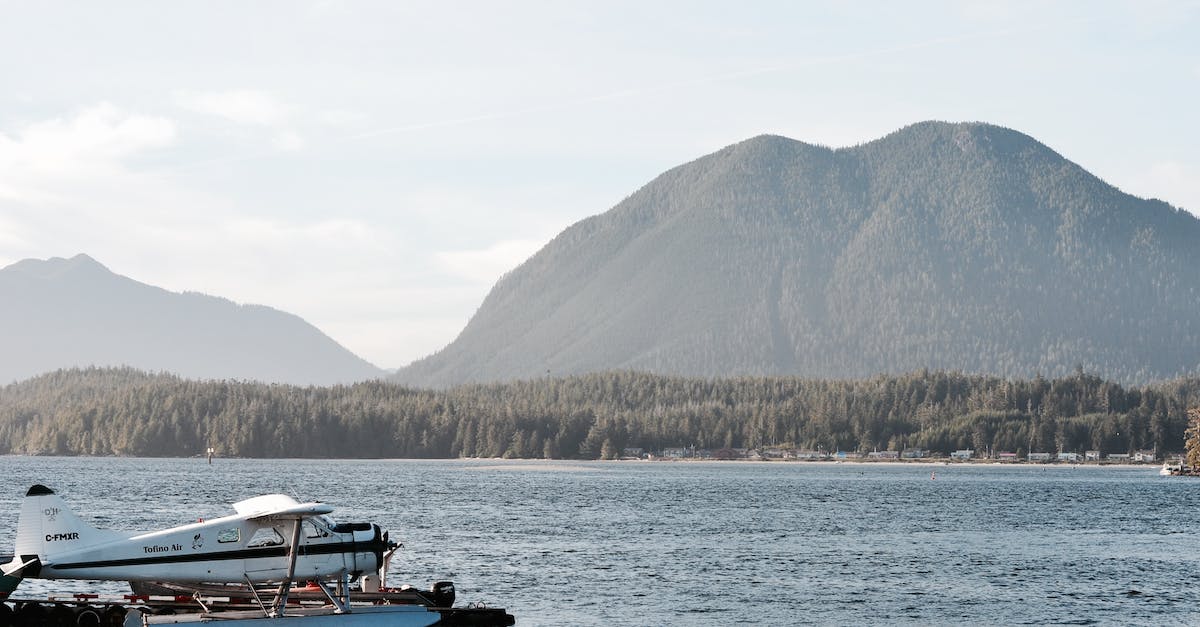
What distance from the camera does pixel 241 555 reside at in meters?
39.8

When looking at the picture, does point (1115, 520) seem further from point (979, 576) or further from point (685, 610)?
point (685, 610)

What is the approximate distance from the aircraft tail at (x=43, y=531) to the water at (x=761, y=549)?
16.2 m

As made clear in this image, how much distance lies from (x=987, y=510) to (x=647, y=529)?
4485 centimetres

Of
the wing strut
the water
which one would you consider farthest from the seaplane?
the water

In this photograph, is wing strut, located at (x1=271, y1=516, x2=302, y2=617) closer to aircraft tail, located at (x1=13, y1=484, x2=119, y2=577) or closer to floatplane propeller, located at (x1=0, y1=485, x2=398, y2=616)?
floatplane propeller, located at (x1=0, y1=485, x2=398, y2=616)

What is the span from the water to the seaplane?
11.1 m

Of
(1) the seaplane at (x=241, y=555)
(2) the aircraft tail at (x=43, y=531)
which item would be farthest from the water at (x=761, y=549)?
(2) the aircraft tail at (x=43, y=531)

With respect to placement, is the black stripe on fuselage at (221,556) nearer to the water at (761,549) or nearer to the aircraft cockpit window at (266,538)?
the aircraft cockpit window at (266,538)

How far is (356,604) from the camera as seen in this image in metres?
40.6

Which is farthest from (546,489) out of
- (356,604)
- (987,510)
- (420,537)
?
(356,604)

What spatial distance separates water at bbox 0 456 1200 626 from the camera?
2186 inches

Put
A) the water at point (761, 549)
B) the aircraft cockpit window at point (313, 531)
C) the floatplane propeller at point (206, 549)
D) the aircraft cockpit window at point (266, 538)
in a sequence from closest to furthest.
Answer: the floatplane propeller at point (206, 549) < the aircraft cockpit window at point (266, 538) < the aircraft cockpit window at point (313, 531) < the water at point (761, 549)

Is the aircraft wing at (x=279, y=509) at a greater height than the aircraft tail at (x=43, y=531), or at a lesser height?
greater

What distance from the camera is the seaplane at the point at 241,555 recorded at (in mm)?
38938
